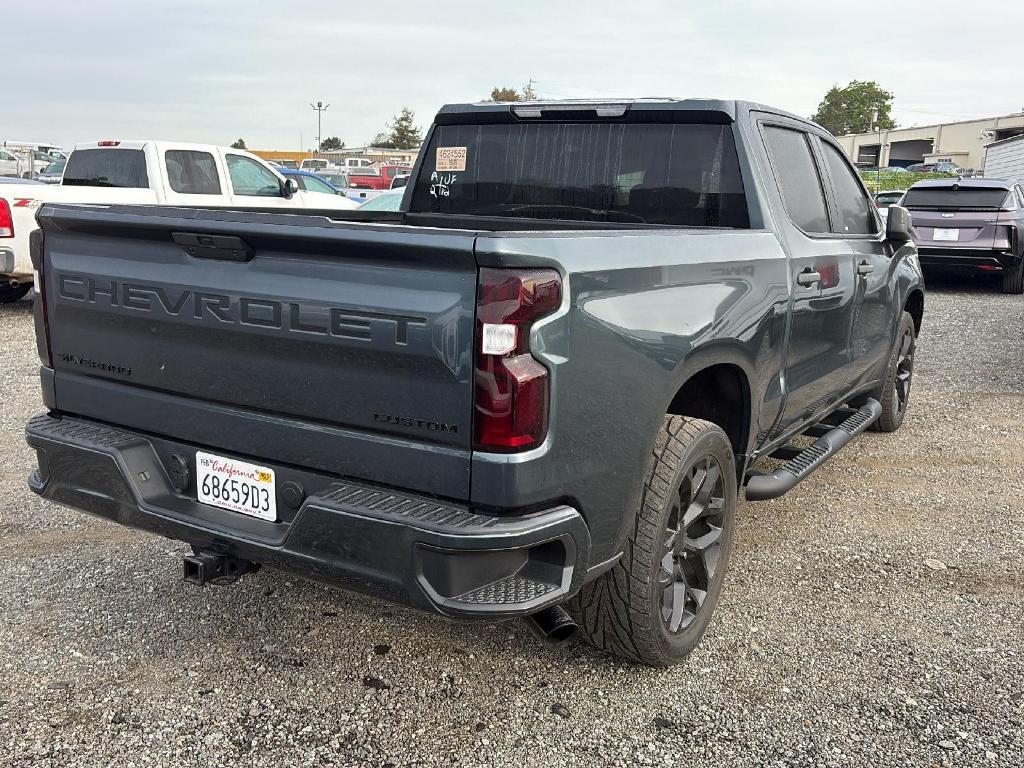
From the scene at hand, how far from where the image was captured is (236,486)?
9.17 feet

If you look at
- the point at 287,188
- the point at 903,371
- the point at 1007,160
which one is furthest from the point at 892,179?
the point at 903,371

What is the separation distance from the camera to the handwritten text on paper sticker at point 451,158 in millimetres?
4477

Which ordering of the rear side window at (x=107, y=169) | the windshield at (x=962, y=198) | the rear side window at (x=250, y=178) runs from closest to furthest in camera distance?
the rear side window at (x=107, y=169)
the rear side window at (x=250, y=178)
the windshield at (x=962, y=198)

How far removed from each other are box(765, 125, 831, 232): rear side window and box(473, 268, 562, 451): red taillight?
2031mm

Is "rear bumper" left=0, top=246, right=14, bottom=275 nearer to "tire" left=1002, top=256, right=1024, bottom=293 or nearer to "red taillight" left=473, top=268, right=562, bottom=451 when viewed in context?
"red taillight" left=473, top=268, right=562, bottom=451

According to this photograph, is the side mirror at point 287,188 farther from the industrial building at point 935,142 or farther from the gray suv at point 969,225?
the industrial building at point 935,142

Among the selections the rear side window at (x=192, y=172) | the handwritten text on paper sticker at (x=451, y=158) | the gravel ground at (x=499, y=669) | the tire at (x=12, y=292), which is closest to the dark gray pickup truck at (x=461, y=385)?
the gravel ground at (x=499, y=669)

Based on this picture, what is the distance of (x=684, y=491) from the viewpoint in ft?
10.6

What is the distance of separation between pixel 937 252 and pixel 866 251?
923 centimetres

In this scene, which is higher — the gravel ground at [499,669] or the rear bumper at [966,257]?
the rear bumper at [966,257]

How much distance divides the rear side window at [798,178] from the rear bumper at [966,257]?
9.44 m

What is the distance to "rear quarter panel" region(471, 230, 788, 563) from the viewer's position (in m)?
2.39

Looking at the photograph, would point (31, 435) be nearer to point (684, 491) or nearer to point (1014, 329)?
point (684, 491)

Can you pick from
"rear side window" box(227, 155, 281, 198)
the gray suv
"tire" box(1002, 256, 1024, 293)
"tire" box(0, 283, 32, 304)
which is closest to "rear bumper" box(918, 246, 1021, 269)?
the gray suv
